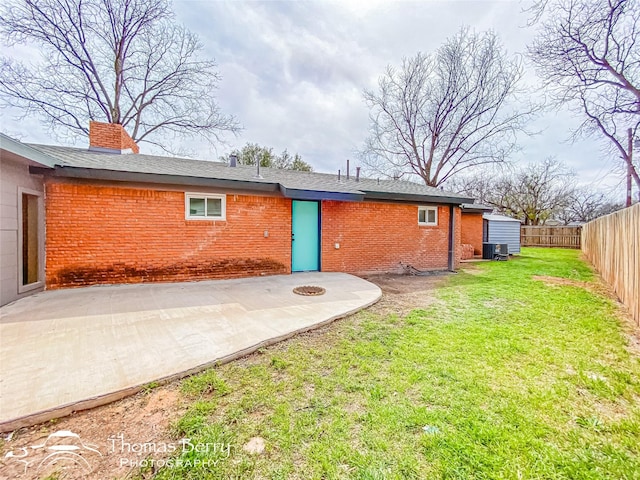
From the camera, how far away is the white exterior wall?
4641 mm

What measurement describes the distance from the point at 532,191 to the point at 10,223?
3317 cm

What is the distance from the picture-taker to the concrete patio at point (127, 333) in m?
2.52

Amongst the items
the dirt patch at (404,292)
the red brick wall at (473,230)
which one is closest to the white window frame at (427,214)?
the dirt patch at (404,292)

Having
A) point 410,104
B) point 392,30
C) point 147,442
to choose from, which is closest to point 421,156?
point 410,104

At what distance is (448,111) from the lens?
721 inches

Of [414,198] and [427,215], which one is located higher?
[414,198]

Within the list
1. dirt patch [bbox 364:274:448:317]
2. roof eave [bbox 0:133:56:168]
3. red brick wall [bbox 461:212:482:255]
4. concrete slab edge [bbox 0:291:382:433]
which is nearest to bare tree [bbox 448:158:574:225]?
red brick wall [bbox 461:212:482:255]

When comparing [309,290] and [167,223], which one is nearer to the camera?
[309,290]

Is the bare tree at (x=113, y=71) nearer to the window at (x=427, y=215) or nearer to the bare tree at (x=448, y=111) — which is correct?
the bare tree at (x=448, y=111)

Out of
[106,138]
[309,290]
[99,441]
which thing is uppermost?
[106,138]

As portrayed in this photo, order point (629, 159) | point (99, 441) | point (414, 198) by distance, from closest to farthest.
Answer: point (99, 441) → point (414, 198) → point (629, 159)

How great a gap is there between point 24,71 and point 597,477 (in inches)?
794

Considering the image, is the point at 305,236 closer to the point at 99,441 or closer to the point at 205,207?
the point at 205,207

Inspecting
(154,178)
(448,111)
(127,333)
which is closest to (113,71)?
(154,178)
